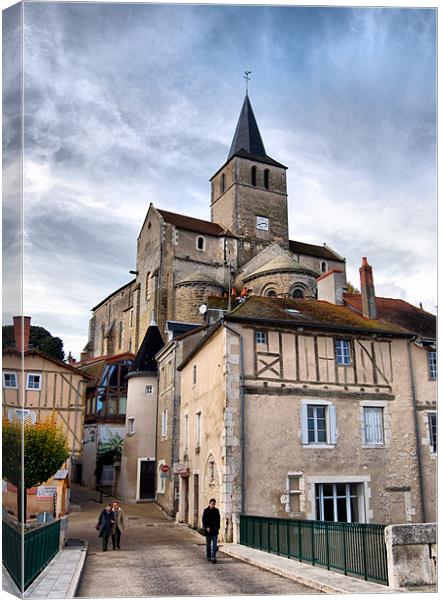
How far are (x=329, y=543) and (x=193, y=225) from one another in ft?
85.6

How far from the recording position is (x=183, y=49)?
7.92 metres

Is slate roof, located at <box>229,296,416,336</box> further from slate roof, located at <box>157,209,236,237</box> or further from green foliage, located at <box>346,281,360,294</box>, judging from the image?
slate roof, located at <box>157,209,236,237</box>

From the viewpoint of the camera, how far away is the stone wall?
6.31m

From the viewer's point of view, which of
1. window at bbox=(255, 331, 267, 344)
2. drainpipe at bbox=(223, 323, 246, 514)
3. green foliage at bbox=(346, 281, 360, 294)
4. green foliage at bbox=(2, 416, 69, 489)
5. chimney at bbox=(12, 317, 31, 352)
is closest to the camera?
chimney at bbox=(12, 317, 31, 352)

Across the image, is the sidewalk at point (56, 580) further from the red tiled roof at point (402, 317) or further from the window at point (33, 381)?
the red tiled roof at point (402, 317)

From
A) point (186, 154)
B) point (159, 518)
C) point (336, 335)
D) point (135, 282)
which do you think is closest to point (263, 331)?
point (336, 335)

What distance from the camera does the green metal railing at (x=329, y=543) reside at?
6734 millimetres

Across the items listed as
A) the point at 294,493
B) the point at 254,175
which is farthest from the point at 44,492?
the point at 254,175

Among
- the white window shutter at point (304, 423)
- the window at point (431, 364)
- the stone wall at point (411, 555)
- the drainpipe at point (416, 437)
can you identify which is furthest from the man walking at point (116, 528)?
the window at point (431, 364)

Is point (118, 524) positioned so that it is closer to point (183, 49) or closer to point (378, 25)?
point (183, 49)

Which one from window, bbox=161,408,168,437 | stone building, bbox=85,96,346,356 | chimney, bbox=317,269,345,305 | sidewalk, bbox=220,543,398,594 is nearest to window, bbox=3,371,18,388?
sidewalk, bbox=220,543,398,594

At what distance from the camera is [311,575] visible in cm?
706

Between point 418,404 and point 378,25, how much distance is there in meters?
8.07

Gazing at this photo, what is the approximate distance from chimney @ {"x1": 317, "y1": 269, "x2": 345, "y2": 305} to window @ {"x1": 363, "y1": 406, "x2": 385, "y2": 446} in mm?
3407
